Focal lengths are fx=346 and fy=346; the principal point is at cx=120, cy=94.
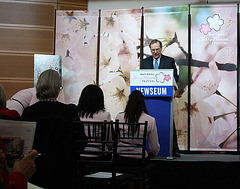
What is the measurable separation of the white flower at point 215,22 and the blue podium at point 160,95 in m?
2.20

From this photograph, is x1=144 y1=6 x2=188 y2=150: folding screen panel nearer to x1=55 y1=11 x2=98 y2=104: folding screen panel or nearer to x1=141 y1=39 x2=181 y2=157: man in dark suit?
x1=141 y1=39 x2=181 y2=157: man in dark suit

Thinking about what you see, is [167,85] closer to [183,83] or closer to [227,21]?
[183,83]

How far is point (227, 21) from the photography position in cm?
585

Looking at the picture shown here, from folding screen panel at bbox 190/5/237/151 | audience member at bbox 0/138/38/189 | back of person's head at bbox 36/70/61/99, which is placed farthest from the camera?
folding screen panel at bbox 190/5/237/151

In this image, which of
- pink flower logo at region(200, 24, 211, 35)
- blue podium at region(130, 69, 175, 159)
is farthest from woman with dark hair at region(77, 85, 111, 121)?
pink flower logo at region(200, 24, 211, 35)

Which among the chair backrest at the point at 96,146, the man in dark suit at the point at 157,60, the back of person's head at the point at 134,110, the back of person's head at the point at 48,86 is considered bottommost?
the chair backrest at the point at 96,146

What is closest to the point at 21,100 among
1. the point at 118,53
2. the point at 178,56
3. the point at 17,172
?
the point at 17,172

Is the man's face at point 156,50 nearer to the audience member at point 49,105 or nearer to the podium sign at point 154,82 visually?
the podium sign at point 154,82

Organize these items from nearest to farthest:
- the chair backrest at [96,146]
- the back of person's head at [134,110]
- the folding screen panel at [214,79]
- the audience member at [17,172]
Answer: the audience member at [17,172] < the chair backrest at [96,146] < the back of person's head at [134,110] < the folding screen panel at [214,79]

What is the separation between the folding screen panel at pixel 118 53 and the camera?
6.13 meters

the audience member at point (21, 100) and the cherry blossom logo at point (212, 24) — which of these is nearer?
the audience member at point (21, 100)

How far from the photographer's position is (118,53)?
6.20m

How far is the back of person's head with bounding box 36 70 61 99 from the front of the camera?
2.11 metres

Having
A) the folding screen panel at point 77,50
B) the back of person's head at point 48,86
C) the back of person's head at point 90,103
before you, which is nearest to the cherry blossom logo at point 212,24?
the folding screen panel at point 77,50
